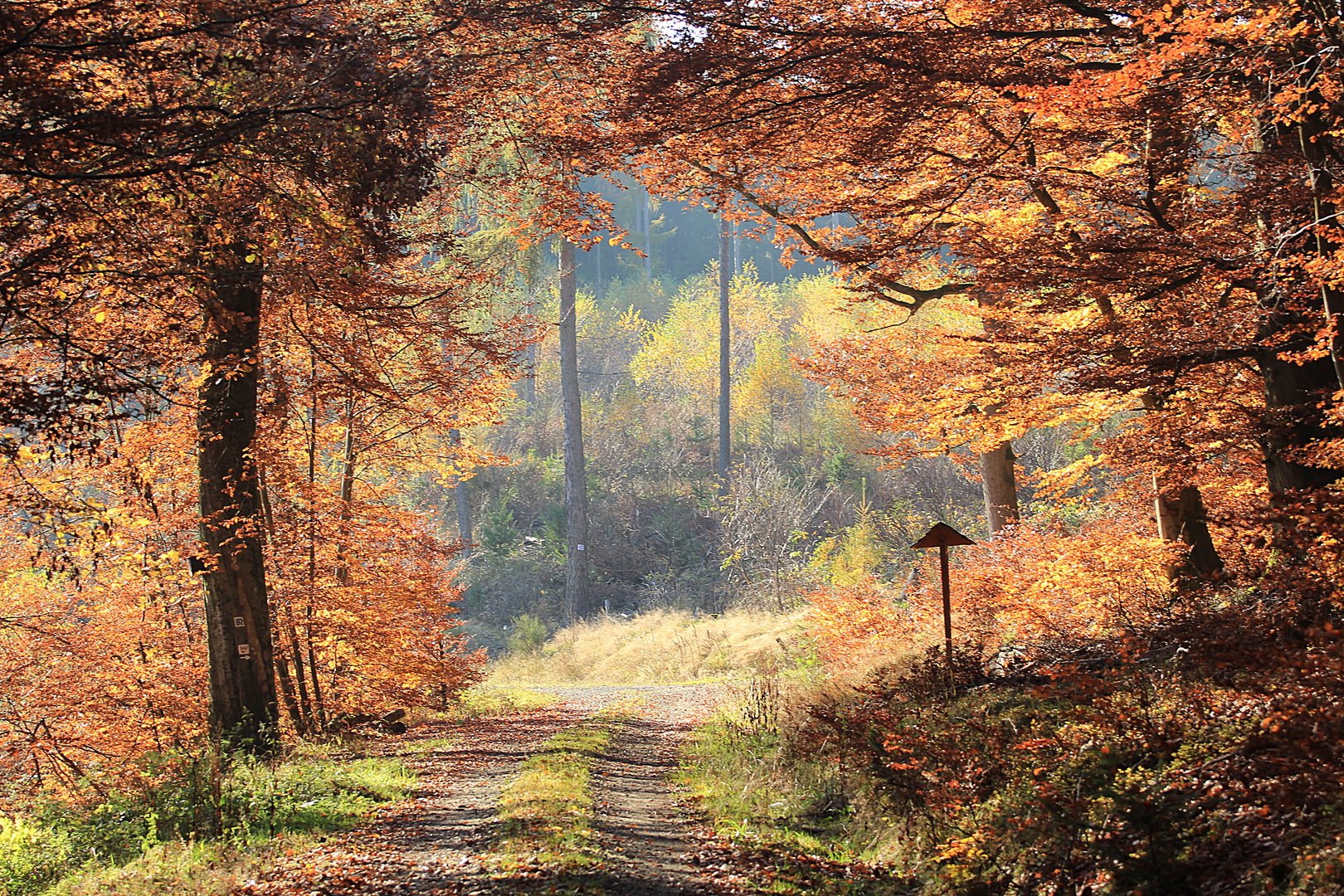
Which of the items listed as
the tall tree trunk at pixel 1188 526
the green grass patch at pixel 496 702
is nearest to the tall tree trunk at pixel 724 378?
the green grass patch at pixel 496 702

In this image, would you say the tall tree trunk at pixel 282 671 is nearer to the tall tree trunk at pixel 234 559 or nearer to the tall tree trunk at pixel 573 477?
the tall tree trunk at pixel 234 559

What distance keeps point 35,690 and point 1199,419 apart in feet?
39.8

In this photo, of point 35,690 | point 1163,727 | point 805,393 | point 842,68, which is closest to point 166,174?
point 842,68

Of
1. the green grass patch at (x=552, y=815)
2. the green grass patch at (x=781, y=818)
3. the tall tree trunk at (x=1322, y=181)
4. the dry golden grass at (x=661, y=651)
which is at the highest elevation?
the tall tree trunk at (x=1322, y=181)

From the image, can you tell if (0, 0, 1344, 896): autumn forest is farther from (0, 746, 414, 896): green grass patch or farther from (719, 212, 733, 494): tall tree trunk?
(719, 212, 733, 494): tall tree trunk

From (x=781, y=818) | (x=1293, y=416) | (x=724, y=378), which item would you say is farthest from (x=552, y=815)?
(x=724, y=378)

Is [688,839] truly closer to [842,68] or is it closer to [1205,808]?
[1205,808]

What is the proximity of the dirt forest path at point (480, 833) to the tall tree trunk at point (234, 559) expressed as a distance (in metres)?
1.60

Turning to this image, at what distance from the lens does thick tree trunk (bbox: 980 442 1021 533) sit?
55.9 feet

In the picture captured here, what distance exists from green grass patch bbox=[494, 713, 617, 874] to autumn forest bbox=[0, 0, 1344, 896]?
0.06 m

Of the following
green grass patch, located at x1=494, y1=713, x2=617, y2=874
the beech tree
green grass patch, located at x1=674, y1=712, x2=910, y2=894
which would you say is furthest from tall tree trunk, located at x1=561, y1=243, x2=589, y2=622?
the beech tree

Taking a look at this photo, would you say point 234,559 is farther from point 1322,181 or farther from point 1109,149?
point 1322,181

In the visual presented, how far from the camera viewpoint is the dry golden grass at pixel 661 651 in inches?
841

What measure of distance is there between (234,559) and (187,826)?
3.50 metres
